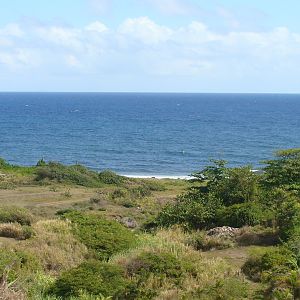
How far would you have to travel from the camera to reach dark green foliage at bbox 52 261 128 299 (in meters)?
11.5

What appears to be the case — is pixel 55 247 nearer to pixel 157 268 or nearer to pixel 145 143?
pixel 157 268

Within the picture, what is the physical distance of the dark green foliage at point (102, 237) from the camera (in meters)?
16.0

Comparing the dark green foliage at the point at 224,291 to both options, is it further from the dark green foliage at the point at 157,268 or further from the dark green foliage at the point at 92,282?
the dark green foliage at the point at 92,282

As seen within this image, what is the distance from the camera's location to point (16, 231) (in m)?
17.4

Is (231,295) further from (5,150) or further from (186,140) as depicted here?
(186,140)

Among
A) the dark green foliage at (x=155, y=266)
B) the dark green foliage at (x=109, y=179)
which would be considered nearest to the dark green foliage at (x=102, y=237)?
the dark green foliage at (x=155, y=266)

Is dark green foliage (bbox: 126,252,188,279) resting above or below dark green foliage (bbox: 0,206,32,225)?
above

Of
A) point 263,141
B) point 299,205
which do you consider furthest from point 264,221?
point 263,141

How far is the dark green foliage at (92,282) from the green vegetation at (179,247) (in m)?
0.02

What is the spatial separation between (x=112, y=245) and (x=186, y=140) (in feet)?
260

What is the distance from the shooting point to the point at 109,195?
34438mm

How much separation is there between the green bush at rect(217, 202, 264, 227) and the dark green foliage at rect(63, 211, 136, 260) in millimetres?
4066

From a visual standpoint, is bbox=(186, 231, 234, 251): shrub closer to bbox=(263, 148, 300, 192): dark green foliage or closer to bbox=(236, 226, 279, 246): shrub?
bbox=(236, 226, 279, 246): shrub

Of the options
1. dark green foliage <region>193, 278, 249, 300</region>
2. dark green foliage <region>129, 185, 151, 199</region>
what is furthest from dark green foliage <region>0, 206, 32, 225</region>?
dark green foliage <region>129, 185, 151, 199</region>
